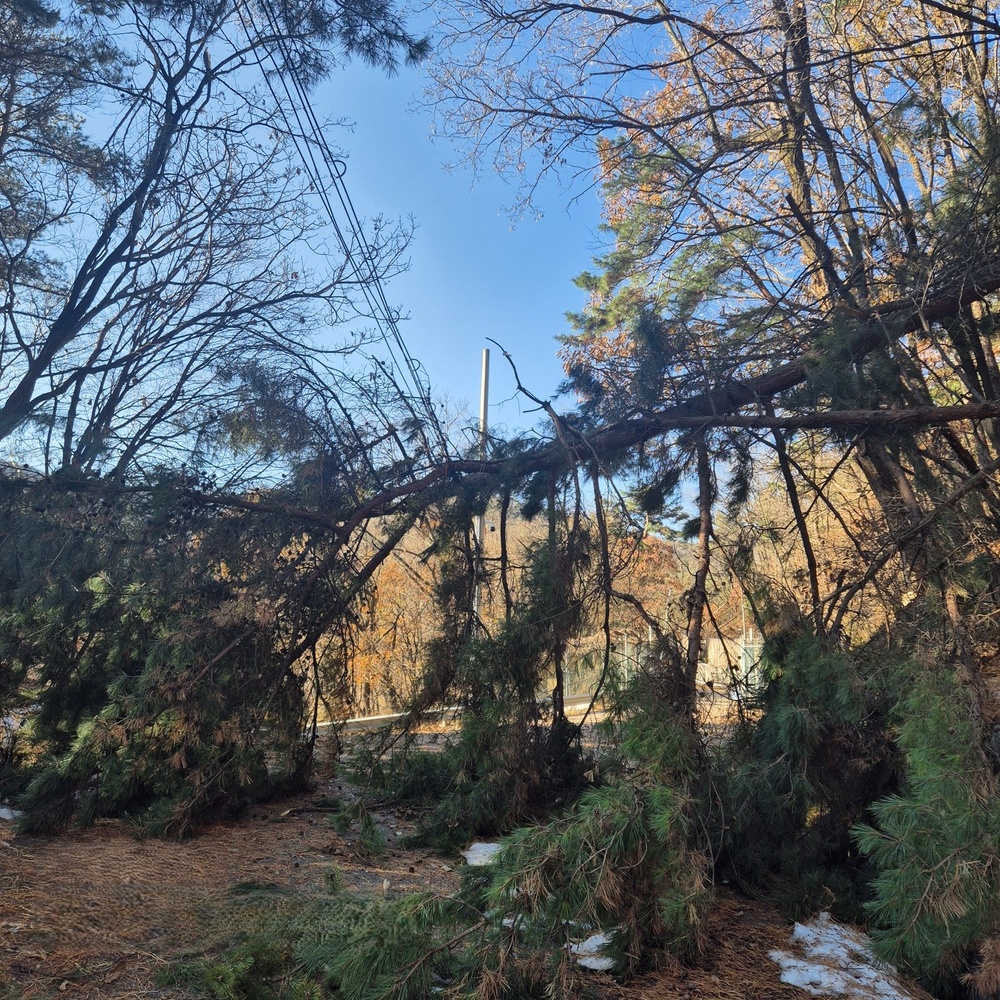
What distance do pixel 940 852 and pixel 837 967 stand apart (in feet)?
2.73

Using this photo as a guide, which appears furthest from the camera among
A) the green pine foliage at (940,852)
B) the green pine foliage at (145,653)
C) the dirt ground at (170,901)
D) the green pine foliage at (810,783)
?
the green pine foliage at (145,653)

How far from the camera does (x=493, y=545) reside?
5.71m

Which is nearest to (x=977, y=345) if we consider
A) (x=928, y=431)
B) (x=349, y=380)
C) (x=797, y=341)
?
(x=928, y=431)

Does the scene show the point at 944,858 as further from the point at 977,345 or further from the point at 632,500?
the point at 977,345

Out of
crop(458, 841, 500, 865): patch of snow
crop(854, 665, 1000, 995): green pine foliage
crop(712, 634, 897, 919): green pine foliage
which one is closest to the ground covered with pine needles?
crop(458, 841, 500, 865): patch of snow

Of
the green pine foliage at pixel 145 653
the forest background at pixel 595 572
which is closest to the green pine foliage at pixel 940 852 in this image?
the forest background at pixel 595 572

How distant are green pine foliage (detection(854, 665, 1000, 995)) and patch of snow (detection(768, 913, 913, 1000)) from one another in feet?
0.43

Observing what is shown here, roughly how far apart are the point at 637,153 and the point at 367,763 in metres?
5.20

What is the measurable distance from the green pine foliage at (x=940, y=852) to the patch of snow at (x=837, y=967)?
0.43 ft

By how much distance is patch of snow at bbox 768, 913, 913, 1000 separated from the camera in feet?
9.37

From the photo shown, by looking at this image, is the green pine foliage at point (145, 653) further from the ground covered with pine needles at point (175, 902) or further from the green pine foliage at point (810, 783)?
the green pine foliage at point (810, 783)

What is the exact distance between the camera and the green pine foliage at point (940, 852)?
250 cm

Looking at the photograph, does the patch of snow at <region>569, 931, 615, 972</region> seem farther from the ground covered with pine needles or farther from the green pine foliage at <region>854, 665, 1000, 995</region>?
the green pine foliage at <region>854, 665, 1000, 995</region>

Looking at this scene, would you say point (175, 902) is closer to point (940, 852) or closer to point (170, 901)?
point (170, 901)
